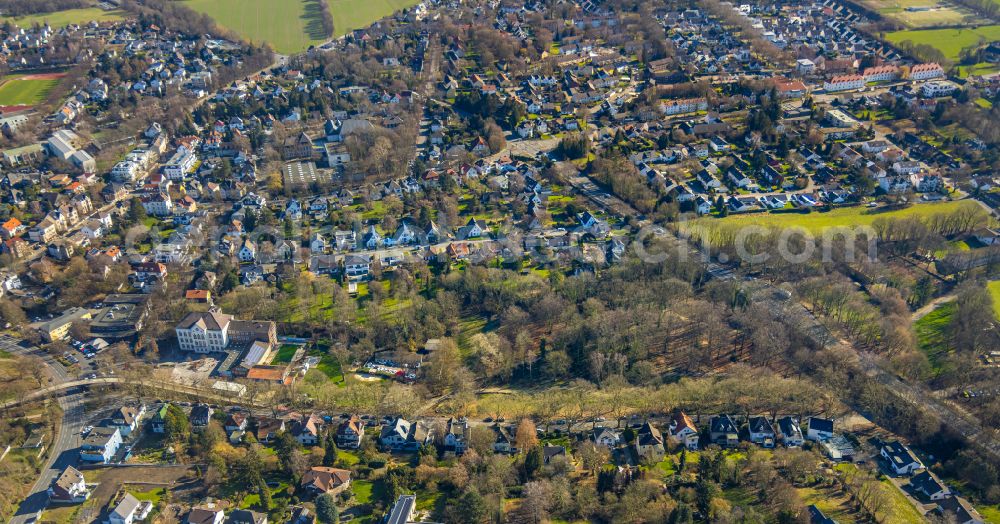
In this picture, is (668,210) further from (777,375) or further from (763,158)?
(777,375)

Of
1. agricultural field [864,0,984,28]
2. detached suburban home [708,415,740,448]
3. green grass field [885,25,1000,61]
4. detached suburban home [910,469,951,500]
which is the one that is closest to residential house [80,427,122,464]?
detached suburban home [708,415,740,448]

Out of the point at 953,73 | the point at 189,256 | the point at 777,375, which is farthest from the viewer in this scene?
the point at 953,73

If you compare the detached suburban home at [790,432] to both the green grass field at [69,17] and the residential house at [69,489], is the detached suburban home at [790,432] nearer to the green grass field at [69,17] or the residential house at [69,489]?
the residential house at [69,489]

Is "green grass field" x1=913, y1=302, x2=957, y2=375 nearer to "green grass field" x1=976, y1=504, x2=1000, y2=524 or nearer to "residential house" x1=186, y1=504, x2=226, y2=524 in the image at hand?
"green grass field" x1=976, y1=504, x2=1000, y2=524

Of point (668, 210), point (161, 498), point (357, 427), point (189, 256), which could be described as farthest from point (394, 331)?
point (668, 210)

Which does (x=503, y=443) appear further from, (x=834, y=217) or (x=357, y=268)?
(x=834, y=217)

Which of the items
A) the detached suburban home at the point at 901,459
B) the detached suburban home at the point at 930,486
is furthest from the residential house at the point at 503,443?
the detached suburban home at the point at 930,486
